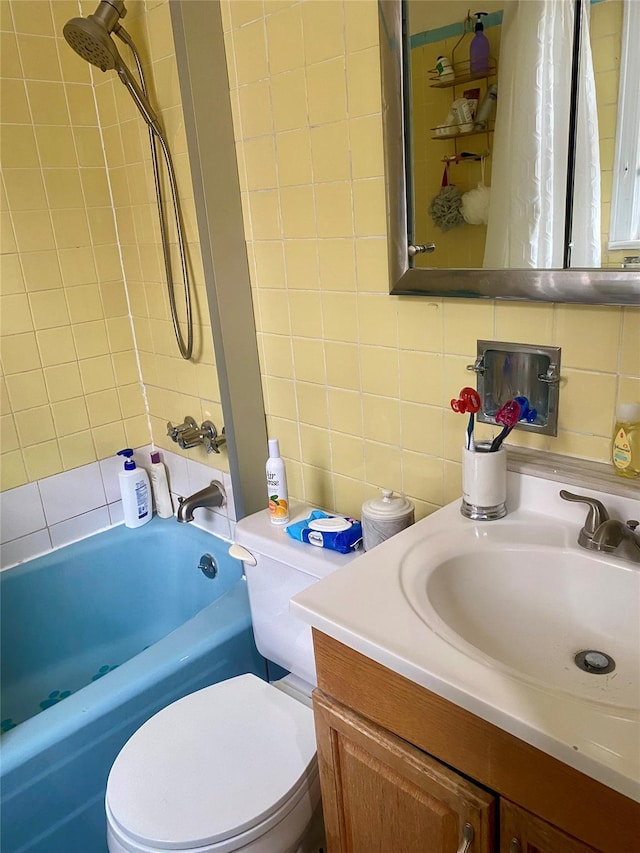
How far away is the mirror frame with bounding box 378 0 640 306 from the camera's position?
988 millimetres

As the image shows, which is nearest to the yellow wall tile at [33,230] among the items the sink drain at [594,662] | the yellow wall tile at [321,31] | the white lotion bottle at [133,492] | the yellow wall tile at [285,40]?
the white lotion bottle at [133,492]

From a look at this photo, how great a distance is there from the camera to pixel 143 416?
225 centimetres

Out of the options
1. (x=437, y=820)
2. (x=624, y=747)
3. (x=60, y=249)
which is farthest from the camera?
(x=60, y=249)

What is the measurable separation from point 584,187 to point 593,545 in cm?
55

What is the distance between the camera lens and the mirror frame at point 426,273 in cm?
99

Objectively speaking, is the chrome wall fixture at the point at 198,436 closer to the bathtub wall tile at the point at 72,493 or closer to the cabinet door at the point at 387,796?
the bathtub wall tile at the point at 72,493

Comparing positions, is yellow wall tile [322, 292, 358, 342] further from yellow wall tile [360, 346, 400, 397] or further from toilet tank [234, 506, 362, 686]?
toilet tank [234, 506, 362, 686]

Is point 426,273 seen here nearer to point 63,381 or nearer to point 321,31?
point 321,31

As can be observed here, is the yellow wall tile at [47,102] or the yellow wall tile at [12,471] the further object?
the yellow wall tile at [12,471]

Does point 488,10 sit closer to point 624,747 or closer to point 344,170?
point 344,170

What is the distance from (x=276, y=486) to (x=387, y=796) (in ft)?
2.31

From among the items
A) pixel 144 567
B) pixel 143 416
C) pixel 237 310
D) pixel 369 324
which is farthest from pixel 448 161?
pixel 144 567

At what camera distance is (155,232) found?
1.92 m

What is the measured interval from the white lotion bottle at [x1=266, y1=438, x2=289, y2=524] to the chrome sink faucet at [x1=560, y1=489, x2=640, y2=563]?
658 millimetres
